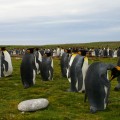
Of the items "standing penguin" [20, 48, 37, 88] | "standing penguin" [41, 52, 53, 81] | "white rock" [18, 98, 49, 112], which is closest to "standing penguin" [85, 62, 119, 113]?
"white rock" [18, 98, 49, 112]

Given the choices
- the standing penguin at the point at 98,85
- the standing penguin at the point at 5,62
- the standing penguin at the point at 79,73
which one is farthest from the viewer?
the standing penguin at the point at 5,62

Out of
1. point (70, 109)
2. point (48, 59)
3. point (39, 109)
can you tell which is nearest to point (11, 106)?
point (39, 109)

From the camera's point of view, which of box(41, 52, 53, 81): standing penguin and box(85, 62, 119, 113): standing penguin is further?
box(41, 52, 53, 81): standing penguin

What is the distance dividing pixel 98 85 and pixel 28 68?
665cm

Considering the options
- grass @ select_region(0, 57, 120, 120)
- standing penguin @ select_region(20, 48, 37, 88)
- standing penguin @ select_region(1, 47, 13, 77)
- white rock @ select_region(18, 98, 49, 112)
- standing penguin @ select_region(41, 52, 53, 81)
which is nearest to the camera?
grass @ select_region(0, 57, 120, 120)

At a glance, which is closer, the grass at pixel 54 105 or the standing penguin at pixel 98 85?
the grass at pixel 54 105

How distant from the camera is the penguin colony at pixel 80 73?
10.9m

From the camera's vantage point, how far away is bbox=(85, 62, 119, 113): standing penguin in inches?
426

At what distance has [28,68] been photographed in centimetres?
1702

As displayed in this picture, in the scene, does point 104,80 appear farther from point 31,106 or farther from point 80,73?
point 80,73

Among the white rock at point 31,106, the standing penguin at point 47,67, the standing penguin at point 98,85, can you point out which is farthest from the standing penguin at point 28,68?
the standing penguin at point 98,85

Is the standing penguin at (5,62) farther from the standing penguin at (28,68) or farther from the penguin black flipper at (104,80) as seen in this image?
the penguin black flipper at (104,80)

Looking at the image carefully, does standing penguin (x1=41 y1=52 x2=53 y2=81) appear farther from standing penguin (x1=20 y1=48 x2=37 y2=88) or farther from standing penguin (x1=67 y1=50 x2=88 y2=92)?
standing penguin (x1=67 y1=50 x2=88 y2=92)

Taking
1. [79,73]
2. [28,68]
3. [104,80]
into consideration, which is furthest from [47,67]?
[104,80]
